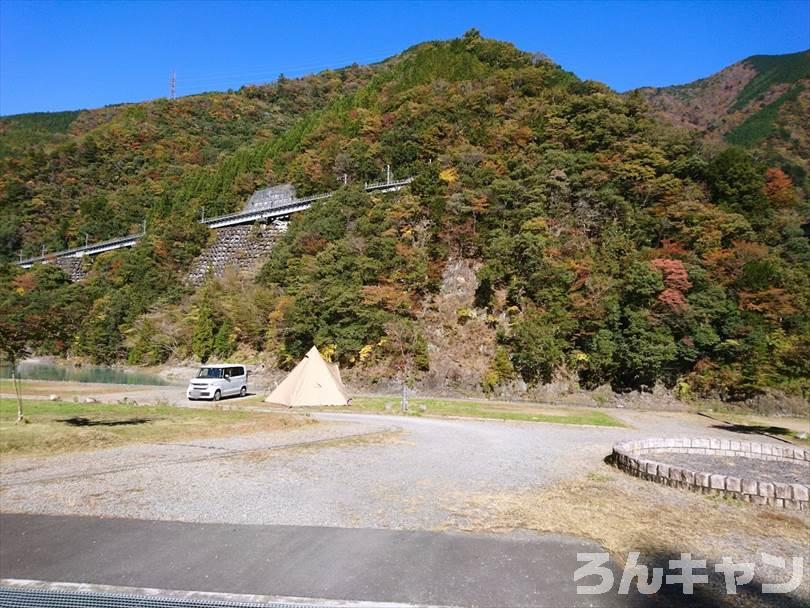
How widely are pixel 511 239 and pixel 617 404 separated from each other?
11328 millimetres

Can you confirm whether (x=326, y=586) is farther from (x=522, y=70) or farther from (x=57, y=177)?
(x=57, y=177)

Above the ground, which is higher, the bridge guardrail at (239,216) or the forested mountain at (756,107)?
the forested mountain at (756,107)

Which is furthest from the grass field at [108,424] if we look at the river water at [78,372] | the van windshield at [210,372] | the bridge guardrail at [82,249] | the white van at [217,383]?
the bridge guardrail at [82,249]

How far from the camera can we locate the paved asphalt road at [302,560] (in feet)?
13.9

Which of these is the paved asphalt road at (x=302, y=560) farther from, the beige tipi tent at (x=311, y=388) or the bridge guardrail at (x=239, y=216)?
the bridge guardrail at (x=239, y=216)

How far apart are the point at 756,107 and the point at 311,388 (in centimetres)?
8058

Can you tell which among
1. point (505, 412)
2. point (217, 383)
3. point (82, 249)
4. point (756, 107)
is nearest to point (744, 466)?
point (505, 412)

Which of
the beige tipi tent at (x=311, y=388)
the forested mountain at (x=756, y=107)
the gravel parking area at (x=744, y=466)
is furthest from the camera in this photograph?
the forested mountain at (x=756, y=107)

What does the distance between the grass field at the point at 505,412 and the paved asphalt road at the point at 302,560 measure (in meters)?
13.3

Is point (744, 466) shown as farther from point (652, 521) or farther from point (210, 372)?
point (210, 372)

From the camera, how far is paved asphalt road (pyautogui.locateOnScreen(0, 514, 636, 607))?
13.9 feet

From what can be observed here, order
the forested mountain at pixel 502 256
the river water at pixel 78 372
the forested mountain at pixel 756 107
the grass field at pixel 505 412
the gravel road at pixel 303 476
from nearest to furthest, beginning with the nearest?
the gravel road at pixel 303 476
the grass field at pixel 505 412
the forested mountain at pixel 502 256
the river water at pixel 78 372
the forested mountain at pixel 756 107

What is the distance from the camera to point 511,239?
31.3 metres

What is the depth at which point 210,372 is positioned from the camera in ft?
73.8
